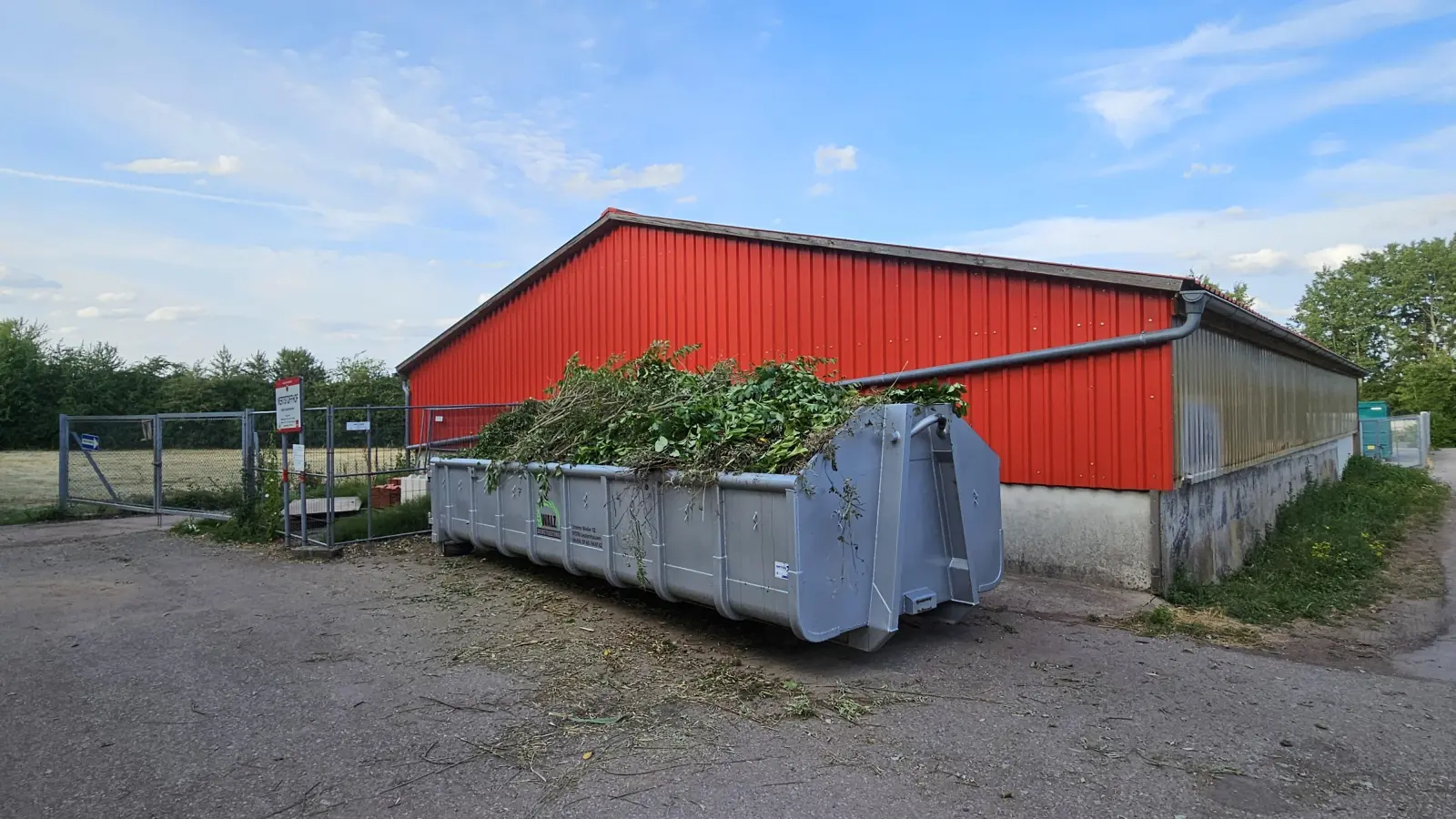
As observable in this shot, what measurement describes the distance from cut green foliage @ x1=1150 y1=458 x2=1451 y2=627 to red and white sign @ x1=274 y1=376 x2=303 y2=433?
34.5 feet

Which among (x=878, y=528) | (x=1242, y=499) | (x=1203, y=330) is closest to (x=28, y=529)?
(x=878, y=528)

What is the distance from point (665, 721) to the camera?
476cm

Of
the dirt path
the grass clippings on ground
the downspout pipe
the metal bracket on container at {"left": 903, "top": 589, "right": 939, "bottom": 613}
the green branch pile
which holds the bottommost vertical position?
the dirt path

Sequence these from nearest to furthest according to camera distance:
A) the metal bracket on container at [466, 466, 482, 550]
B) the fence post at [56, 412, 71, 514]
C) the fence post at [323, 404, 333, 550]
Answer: the metal bracket on container at [466, 466, 482, 550], the fence post at [323, 404, 333, 550], the fence post at [56, 412, 71, 514]

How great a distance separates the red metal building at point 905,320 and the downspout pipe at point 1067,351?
0.08 m

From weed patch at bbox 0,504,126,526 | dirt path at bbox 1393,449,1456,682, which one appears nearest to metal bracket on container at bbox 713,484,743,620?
dirt path at bbox 1393,449,1456,682

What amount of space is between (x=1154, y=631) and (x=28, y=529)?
1705 centimetres

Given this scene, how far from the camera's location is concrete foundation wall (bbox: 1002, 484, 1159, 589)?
26.2 feet

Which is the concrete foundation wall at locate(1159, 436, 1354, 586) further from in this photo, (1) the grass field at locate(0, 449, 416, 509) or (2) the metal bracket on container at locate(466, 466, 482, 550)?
(1) the grass field at locate(0, 449, 416, 509)

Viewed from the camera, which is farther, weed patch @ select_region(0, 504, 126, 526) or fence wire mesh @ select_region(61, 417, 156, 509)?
fence wire mesh @ select_region(61, 417, 156, 509)

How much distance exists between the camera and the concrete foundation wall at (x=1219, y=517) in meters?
8.15

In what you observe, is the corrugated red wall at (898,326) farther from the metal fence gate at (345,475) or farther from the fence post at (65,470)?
the fence post at (65,470)

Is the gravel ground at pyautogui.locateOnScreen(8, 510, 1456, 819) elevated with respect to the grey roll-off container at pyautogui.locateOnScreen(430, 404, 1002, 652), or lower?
lower

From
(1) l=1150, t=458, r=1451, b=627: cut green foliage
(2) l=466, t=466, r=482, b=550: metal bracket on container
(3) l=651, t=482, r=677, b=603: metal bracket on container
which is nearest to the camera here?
(3) l=651, t=482, r=677, b=603: metal bracket on container
